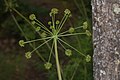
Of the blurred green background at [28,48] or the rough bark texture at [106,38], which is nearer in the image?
the rough bark texture at [106,38]

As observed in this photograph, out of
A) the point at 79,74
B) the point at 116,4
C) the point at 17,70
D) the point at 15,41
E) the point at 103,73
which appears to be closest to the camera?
the point at 116,4

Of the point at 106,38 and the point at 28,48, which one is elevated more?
the point at 106,38

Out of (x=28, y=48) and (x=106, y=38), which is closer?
(x=106, y=38)

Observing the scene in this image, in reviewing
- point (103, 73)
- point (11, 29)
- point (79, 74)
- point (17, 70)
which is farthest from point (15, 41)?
point (103, 73)

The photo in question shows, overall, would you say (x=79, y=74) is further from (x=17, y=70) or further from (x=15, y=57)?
(x=15, y=57)
